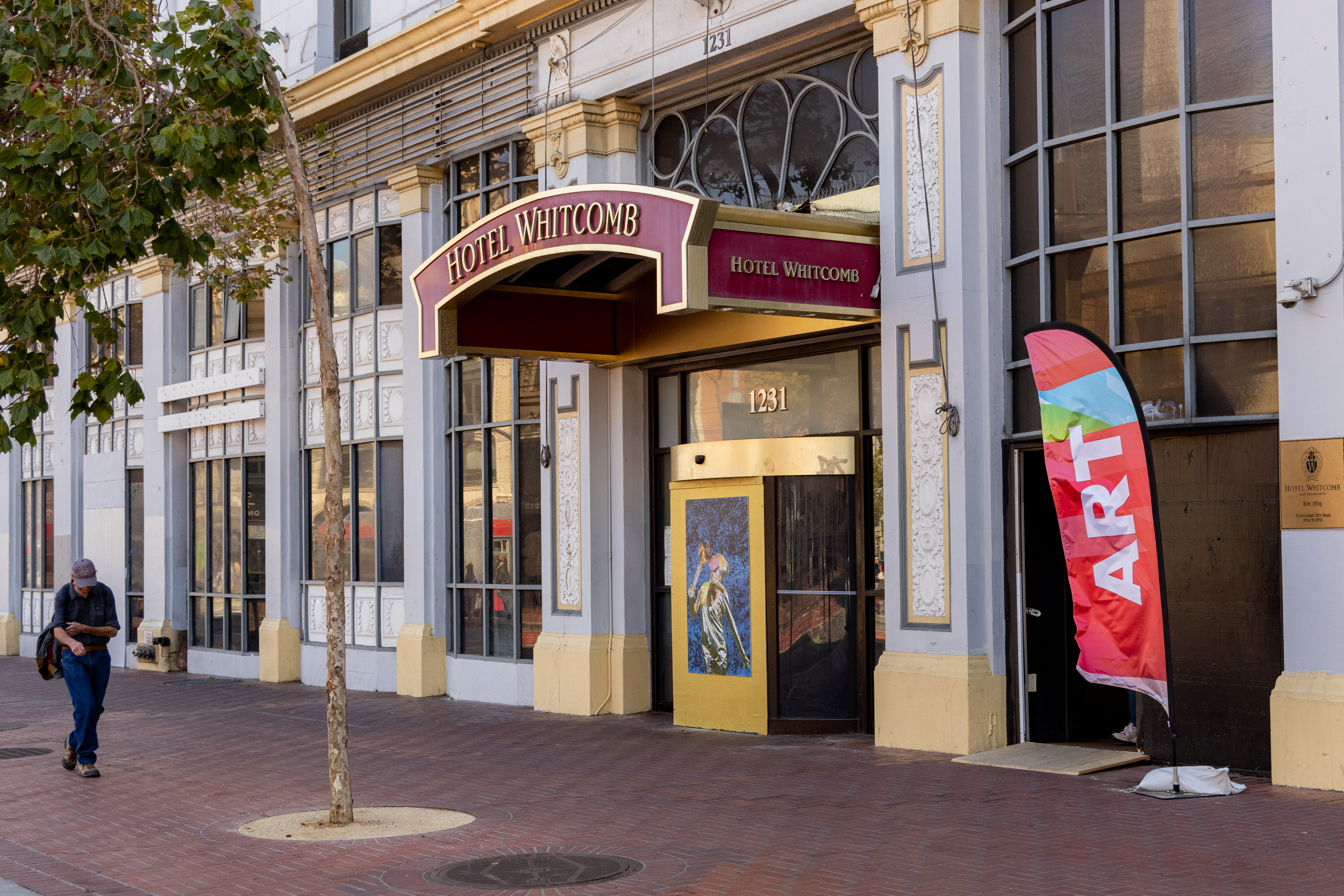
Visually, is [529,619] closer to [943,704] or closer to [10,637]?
[943,704]

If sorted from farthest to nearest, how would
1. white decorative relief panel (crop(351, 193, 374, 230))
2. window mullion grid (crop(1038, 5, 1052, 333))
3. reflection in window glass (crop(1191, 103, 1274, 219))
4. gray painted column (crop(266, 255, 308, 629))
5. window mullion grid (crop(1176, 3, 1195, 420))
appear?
gray painted column (crop(266, 255, 308, 629))
white decorative relief panel (crop(351, 193, 374, 230))
window mullion grid (crop(1038, 5, 1052, 333))
window mullion grid (crop(1176, 3, 1195, 420))
reflection in window glass (crop(1191, 103, 1274, 219))

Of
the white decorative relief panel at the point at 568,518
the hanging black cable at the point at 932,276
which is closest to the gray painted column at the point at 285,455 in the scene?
the white decorative relief panel at the point at 568,518

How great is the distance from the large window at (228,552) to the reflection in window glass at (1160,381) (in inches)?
521

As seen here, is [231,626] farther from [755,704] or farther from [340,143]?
[755,704]

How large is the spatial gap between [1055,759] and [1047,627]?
1.23 m

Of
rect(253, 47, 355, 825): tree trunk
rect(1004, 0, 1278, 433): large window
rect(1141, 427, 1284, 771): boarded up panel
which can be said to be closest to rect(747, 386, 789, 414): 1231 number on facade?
rect(1004, 0, 1278, 433): large window

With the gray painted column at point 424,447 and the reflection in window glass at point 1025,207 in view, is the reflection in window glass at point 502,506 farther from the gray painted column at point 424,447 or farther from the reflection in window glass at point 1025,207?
the reflection in window glass at point 1025,207

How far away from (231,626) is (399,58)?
867cm

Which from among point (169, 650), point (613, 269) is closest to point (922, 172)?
point (613, 269)

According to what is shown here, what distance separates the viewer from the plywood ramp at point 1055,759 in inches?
399

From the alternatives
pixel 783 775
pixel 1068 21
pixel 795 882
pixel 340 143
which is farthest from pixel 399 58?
pixel 795 882

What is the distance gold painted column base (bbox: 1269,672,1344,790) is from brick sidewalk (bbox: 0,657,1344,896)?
5.5 inches

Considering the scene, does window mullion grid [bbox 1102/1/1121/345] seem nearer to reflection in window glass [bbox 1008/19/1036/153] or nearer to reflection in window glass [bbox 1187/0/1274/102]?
reflection in window glass [bbox 1187/0/1274/102]

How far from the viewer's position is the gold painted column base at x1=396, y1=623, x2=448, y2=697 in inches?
662
